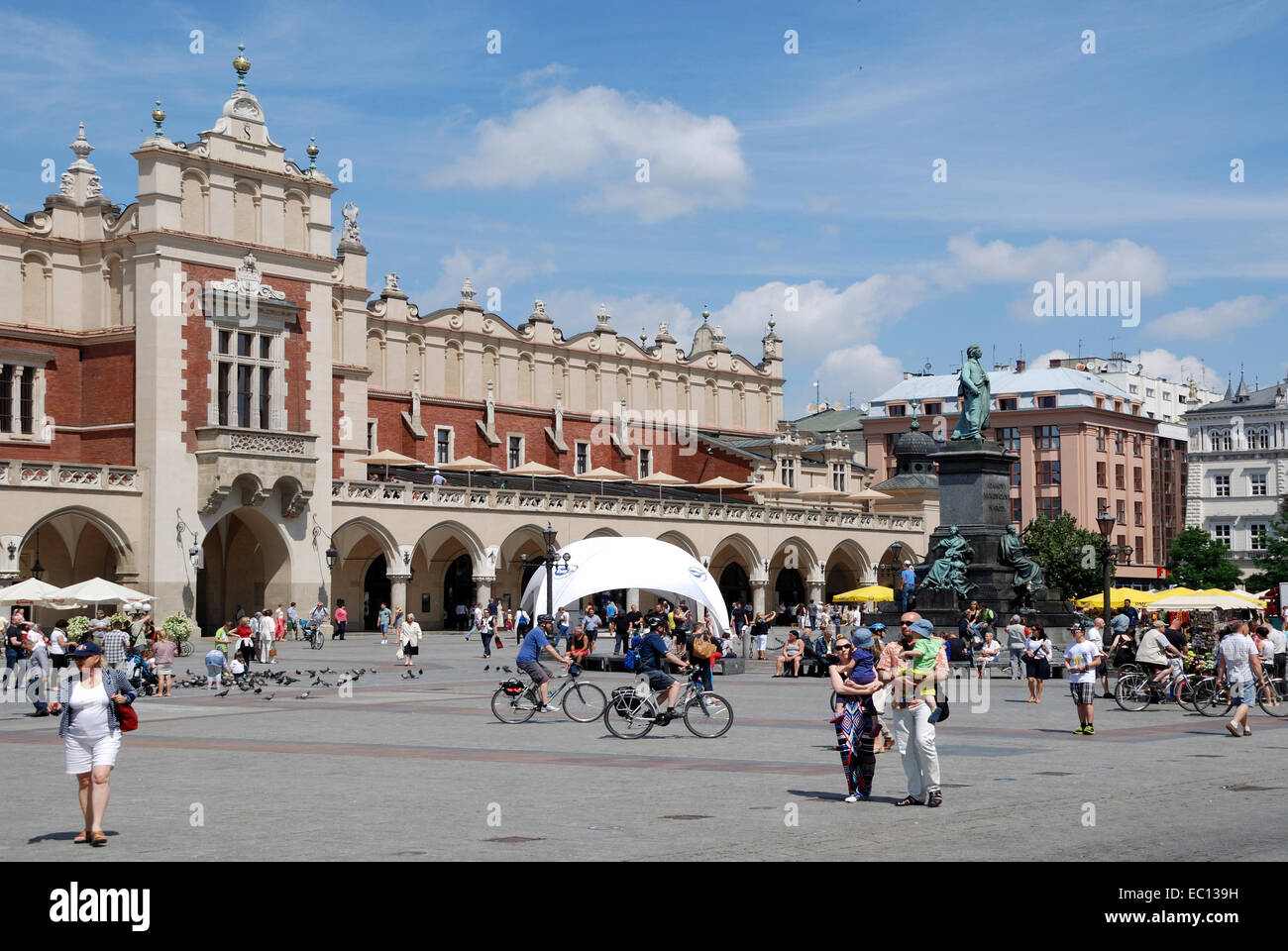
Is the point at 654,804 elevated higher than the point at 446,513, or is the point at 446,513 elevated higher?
the point at 446,513

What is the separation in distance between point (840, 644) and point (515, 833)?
5.53m

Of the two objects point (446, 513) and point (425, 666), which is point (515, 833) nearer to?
point (425, 666)

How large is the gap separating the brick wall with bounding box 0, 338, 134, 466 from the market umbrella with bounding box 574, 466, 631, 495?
24.9m

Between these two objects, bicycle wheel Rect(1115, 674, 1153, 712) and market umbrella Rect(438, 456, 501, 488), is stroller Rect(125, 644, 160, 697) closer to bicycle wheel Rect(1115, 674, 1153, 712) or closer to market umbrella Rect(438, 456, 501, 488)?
bicycle wheel Rect(1115, 674, 1153, 712)

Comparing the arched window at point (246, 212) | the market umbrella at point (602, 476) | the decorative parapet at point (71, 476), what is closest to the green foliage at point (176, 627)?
the decorative parapet at point (71, 476)

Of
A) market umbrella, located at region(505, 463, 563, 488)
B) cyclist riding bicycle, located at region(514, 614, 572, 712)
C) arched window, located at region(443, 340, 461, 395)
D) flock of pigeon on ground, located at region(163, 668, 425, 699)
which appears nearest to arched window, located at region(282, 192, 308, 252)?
market umbrella, located at region(505, 463, 563, 488)

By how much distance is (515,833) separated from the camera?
12.9 m

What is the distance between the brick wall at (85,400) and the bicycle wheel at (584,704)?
109 ft

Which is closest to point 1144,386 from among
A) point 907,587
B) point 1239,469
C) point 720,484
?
point 1239,469

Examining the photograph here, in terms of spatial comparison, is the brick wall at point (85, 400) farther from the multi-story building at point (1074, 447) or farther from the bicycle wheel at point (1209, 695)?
the multi-story building at point (1074, 447)

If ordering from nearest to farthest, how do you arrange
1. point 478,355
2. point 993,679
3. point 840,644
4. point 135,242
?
point 840,644
point 993,679
point 135,242
point 478,355

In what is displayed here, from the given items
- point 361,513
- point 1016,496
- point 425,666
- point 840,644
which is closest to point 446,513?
point 361,513

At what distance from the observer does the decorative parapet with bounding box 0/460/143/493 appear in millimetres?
49625
